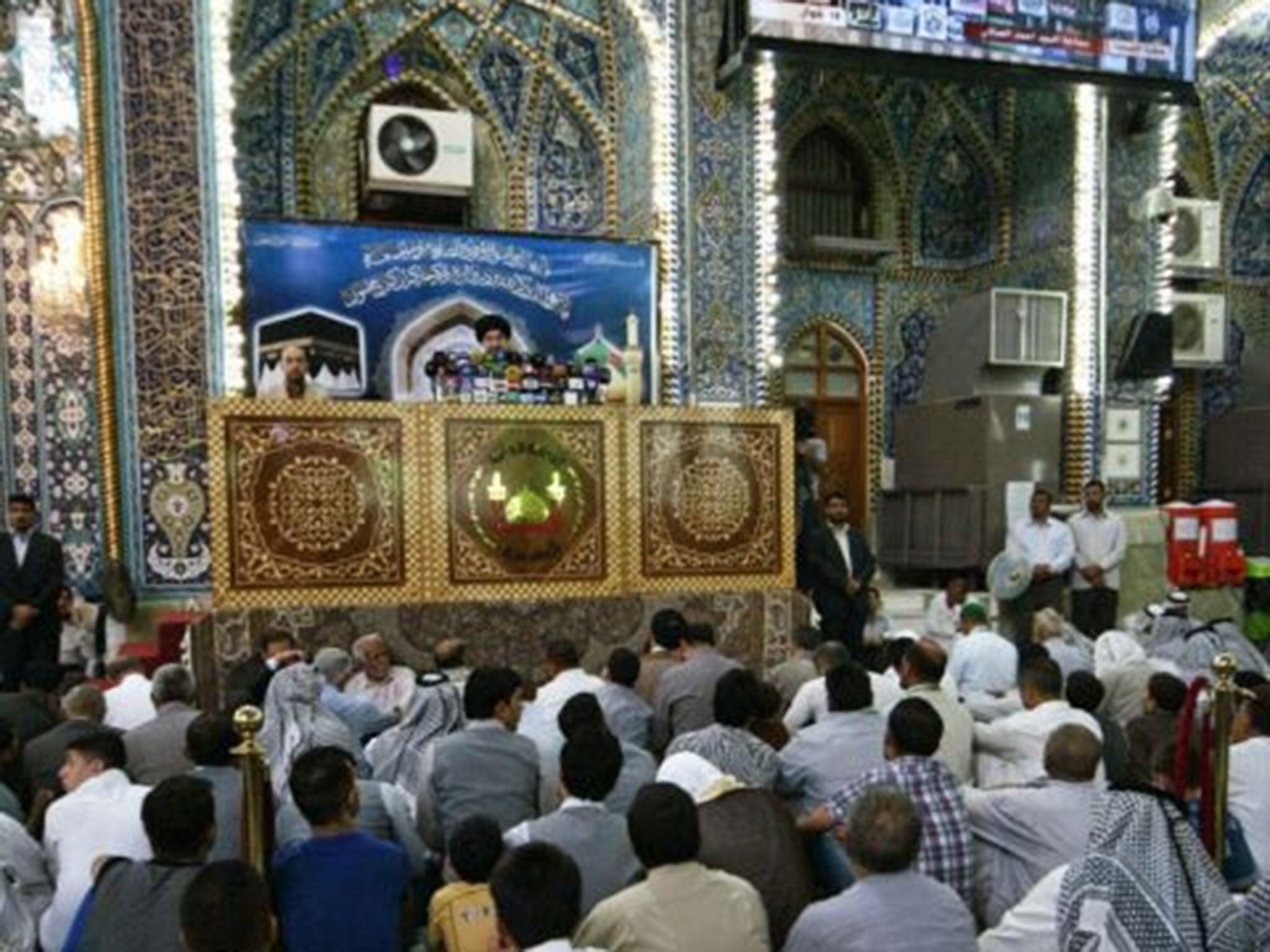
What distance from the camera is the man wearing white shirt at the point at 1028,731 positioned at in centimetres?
349

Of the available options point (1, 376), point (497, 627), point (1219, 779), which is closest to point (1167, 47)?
point (497, 627)

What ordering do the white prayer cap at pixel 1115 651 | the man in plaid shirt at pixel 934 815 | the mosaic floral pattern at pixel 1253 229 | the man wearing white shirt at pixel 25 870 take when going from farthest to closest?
the mosaic floral pattern at pixel 1253 229 → the white prayer cap at pixel 1115 651 → the man in plaid shirt at pixel 934 815 → the man wearing white shirt at pixel 25 870

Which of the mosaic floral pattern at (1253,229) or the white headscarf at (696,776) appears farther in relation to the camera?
the mosaic floral pattern at (1253,229)

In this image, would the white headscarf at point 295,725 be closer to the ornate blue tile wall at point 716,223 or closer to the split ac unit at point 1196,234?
the ornate blue tile wall at point 716,223

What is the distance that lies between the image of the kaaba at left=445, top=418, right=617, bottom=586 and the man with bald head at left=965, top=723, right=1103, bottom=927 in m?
4.02

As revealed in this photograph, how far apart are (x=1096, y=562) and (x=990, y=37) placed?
15.0 ft

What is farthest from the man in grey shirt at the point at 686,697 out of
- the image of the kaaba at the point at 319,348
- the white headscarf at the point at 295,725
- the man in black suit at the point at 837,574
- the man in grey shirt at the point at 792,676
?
the image of the kaaba at the point at 319,348

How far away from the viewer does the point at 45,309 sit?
675 cm

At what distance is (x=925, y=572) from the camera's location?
405 inches

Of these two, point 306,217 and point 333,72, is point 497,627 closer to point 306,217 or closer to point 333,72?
point 306,217

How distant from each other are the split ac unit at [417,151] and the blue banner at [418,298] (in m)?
0.46

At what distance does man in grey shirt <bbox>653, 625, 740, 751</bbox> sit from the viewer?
13.6ft

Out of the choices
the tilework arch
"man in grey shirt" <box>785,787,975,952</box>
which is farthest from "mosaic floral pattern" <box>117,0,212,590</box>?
"man in grey shirt" <box>785,787,975,952</box>

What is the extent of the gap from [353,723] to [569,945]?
2.64 m
